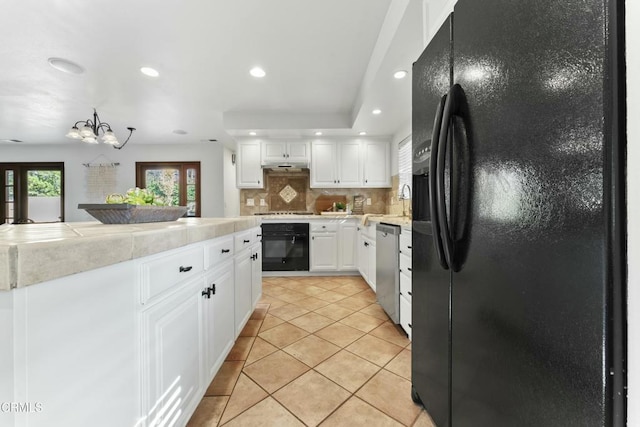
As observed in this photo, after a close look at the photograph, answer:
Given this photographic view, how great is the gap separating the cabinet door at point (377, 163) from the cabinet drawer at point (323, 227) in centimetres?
94

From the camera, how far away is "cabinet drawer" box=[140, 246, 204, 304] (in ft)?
2.62

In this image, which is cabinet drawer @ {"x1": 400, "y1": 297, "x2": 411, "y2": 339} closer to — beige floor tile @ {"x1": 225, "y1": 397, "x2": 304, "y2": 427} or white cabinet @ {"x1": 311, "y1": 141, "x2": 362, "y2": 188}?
beige floor tile @ {"x1": 225, "y1": 397, "x2": 304, "y2": 427}

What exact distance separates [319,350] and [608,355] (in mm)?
1611

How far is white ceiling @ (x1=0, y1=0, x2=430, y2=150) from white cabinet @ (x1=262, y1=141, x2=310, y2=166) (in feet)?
0.84

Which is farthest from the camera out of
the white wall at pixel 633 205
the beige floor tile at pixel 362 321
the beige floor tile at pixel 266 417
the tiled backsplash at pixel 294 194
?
the tiled backsplash at pixel 294 194

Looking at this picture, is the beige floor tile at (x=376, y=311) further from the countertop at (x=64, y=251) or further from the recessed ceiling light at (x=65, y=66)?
the recessed ceiling light at (x=65, y=66)

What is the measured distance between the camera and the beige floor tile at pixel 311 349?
1.66 metres

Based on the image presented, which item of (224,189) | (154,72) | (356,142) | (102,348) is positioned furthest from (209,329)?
(224,189)

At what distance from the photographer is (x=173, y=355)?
3.06 feet

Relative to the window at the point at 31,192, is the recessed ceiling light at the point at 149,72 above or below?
above

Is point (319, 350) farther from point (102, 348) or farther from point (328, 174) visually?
point (328, 174)

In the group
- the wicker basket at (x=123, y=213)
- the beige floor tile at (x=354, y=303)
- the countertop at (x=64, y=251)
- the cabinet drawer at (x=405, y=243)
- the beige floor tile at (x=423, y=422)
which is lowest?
the beige floor tile at (x=423, y=422)

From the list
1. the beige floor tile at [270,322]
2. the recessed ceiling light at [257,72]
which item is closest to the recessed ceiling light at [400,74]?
the recessed ceiling light at [257,72]

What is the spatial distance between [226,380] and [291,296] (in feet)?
4.77
